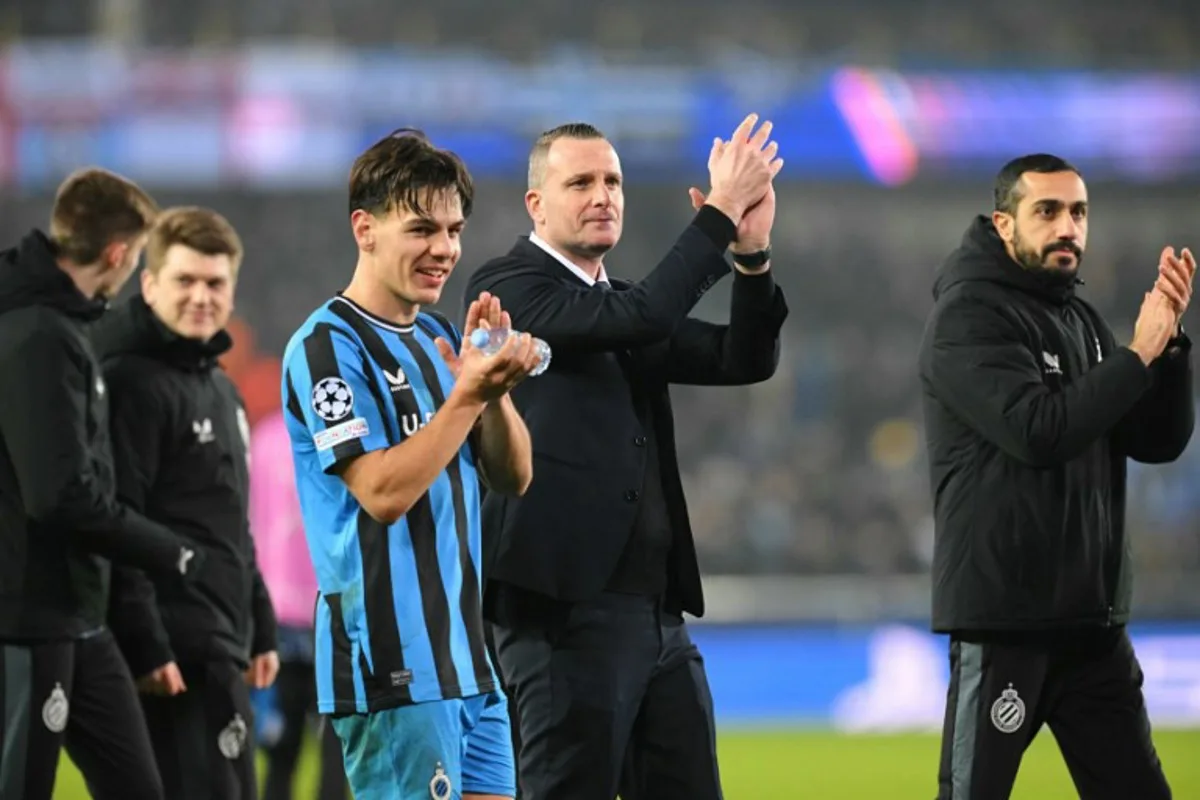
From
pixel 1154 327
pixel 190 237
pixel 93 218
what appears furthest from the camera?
pixel 190 237

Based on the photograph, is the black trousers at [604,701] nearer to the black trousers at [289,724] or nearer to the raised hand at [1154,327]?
the raised hand at [1154,327]

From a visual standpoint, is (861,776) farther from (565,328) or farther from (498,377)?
(498,377)

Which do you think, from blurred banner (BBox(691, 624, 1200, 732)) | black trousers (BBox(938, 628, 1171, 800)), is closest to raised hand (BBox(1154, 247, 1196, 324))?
black trousers (BBox(938, 628, 1171, 800))

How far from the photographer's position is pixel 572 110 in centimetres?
2031

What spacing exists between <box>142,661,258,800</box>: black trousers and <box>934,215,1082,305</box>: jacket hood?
99.9 inches

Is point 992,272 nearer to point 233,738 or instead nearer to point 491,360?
point 491,360

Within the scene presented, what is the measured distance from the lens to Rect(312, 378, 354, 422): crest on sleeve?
3.58 m

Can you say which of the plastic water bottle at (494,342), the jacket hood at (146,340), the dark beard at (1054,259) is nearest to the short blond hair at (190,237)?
the jacket hood at (146,340)

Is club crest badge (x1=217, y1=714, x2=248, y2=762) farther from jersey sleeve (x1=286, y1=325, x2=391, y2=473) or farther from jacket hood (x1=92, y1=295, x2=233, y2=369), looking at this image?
jersey sleeve (x1=286, y1=325, x2=391, y2=473)

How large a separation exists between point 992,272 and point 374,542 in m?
2.32

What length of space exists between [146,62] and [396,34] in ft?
10.2

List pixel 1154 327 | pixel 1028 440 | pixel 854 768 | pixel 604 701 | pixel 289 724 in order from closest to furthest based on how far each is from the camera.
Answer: pixel 604 701 < pixel 1028 440 < pixel 1154 327 < pixel 289 724 < pixel 854 768

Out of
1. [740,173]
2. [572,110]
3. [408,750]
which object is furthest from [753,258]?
[572,110]

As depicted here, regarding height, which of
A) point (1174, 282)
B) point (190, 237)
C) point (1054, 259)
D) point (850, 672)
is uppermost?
point (190, 237)
